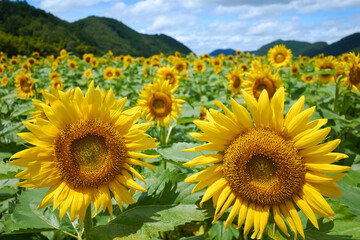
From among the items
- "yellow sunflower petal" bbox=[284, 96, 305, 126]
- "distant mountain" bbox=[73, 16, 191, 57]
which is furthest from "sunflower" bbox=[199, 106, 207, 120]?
"distant mountain" bbox=[73, 16, 191, 57]

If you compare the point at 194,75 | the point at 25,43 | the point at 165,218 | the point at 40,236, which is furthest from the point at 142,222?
the point at 25,43

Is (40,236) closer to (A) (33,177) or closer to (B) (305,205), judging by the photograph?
(A) (33,177)

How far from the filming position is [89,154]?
5.70 feet

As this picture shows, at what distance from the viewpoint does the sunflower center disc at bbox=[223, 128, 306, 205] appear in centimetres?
150

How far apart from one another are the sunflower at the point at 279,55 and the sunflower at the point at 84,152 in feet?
22.9

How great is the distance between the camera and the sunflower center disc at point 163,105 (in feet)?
14.4

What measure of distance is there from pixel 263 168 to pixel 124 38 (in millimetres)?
117379

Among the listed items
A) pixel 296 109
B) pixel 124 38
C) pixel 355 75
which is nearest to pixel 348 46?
pixel 355 75

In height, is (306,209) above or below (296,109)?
below

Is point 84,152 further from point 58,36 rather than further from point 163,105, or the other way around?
point 58,36

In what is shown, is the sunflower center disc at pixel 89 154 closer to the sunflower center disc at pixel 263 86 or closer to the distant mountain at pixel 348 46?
the sunflower center disc at pixel 263 86

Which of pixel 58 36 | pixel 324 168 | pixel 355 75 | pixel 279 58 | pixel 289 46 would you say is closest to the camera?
pixel 324 168

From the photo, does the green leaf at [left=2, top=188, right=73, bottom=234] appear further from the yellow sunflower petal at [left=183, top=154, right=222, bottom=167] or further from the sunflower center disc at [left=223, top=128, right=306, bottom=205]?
the sunflower center disc at [left=223, top=128, right=306, bottom=205]

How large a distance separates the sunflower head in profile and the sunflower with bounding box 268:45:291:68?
6752 millimetres
